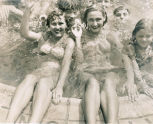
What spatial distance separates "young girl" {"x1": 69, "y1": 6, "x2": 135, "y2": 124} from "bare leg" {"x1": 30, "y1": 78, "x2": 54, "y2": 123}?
0.48 meters

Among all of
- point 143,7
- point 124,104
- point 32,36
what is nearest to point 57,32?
point 32,36

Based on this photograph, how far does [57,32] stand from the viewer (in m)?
4.51

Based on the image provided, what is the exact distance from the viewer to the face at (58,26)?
4484mm

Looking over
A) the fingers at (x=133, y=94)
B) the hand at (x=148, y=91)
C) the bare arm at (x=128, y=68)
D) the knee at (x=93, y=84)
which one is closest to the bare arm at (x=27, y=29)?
the knee at (x=93, y=84)

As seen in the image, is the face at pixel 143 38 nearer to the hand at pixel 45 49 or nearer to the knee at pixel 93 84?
the knee at pixel 93 84

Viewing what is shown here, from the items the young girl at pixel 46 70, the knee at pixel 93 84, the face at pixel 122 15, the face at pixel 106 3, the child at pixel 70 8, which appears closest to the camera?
the young girl at pixel 46 70

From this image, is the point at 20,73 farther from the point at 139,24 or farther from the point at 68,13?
the point at 139,24

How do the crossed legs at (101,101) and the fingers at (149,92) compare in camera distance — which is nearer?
the crossed legs at (101,101)

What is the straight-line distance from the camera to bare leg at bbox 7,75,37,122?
382cm

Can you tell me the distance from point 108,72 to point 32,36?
1.31m

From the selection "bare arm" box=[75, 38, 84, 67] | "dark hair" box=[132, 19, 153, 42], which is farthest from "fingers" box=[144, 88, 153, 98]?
"bare arm" box=[75, 38, 84, 67]

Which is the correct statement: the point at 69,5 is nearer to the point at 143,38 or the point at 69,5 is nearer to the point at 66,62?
the point at 66,62

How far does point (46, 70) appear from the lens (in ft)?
14.1

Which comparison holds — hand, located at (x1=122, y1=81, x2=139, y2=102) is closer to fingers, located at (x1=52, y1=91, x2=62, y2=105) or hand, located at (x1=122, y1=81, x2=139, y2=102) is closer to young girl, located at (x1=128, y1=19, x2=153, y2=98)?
young girl, located at (x1=128, y1=19, x2=153, y2=98)
